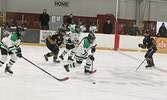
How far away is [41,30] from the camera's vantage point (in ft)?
33.4

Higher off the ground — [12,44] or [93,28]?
[93,28]

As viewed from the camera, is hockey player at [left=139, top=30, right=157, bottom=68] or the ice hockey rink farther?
hockey player at [left=139, top=30, right=157, bottom=68]

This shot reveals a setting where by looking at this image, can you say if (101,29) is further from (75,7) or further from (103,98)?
(103,98)

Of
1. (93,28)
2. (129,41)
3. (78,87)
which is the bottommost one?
(78,87)

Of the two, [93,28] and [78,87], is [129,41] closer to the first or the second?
[93,28]

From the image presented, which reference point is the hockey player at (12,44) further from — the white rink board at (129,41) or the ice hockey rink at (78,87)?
the white rink board at (129,41)

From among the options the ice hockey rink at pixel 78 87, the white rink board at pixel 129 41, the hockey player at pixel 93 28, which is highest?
the hockey player at pixel 93 28

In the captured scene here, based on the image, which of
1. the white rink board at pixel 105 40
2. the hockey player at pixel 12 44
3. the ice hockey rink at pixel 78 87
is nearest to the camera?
the ice hockey rink at pixel 78 87

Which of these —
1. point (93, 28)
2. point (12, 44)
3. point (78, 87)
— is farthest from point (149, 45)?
point (93, 28)

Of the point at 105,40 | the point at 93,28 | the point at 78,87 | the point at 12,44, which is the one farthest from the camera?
the point at 93,28

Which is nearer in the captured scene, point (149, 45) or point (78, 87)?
point (78, 87)

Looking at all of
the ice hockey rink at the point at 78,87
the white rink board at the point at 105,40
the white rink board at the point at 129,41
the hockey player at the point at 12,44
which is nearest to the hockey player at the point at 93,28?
the white rink board at the point at 105,40

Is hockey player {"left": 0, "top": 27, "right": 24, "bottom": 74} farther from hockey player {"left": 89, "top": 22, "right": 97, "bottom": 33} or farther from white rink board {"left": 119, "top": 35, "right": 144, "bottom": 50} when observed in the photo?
white rink board {"left": 119, "top": 35, "right": 144, "bottom": 50}

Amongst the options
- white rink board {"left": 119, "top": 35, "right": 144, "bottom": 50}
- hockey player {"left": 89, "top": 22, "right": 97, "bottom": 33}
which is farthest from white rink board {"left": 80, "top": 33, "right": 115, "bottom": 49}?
hockey player {"left": 89, "top": 22, "right": 97, "bottom": 33}
